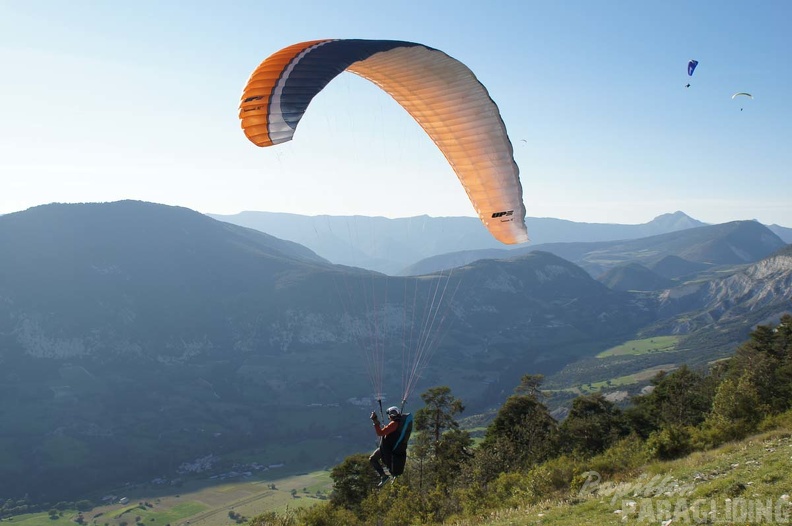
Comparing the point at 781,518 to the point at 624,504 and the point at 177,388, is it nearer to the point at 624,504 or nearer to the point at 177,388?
the point at 624,504

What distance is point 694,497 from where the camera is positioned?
1059 cm

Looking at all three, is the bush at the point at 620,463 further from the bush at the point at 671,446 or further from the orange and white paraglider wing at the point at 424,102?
the orange and white paraglider wing at the point at 424,102

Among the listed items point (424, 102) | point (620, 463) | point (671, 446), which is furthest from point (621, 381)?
point (424, 102)

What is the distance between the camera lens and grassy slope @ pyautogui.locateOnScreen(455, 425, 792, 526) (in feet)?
30.2

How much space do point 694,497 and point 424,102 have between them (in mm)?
11821

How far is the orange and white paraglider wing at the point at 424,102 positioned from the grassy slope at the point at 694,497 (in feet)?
23.2

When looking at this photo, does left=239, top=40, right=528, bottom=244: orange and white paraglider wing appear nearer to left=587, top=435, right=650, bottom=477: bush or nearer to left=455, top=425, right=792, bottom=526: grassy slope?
left=455, top=425, right=792, bottom=526: grassy slope

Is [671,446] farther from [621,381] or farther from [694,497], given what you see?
[621,381]

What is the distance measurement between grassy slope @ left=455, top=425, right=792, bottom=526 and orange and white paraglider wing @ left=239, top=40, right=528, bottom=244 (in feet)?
23.2

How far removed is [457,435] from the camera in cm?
3375

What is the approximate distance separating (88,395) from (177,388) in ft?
87.0

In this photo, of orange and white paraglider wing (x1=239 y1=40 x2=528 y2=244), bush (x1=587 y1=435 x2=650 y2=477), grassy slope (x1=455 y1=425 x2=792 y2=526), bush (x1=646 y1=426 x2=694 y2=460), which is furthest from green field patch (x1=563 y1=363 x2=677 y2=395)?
orange and white paraglider wing (x1=239 y1=40 x2=528 y2=244)

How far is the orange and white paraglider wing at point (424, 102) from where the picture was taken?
453 inches

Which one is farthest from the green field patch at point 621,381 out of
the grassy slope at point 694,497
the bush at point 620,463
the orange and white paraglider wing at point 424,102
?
the orange and white paraglider wing at point 424,102
